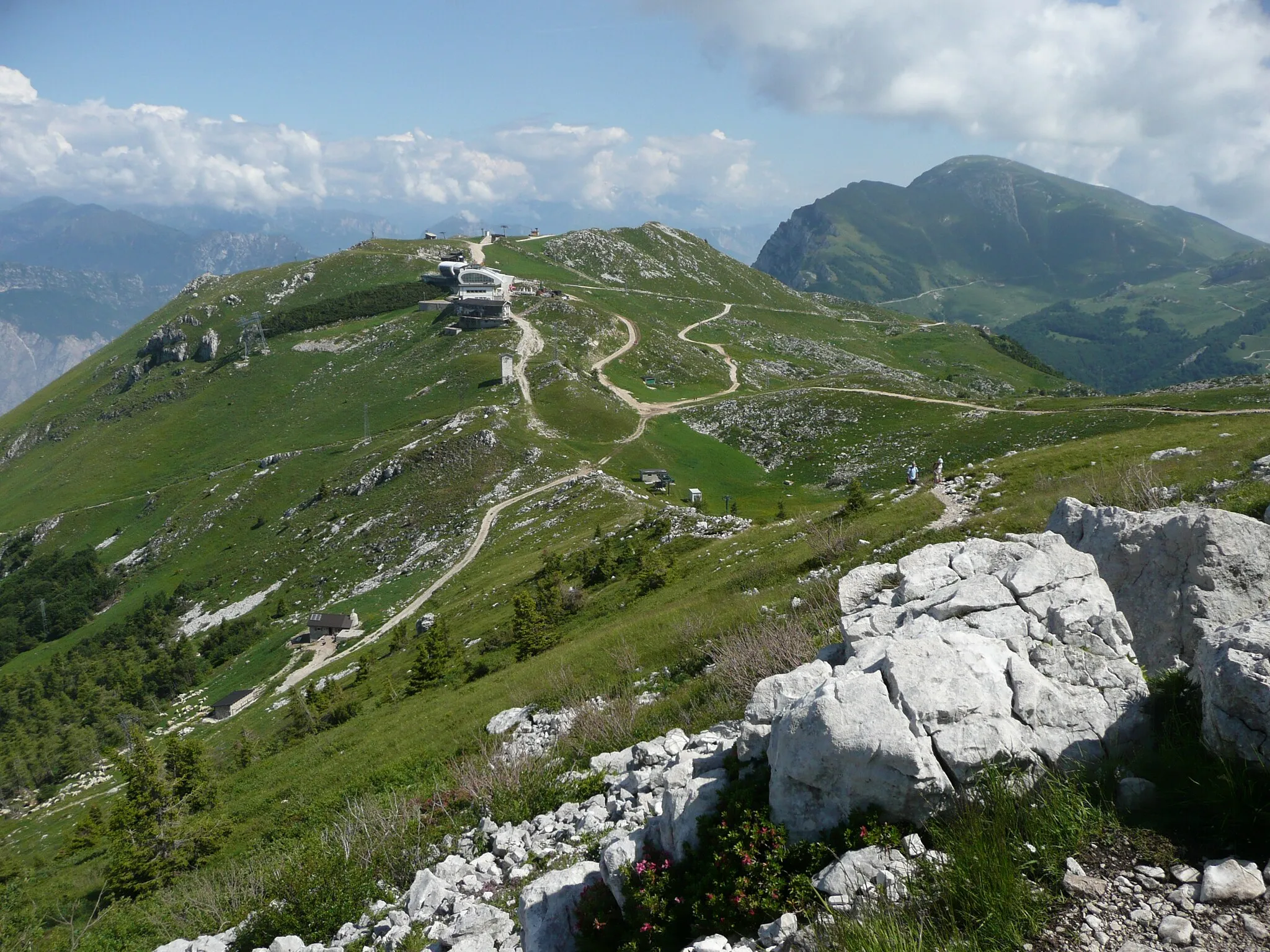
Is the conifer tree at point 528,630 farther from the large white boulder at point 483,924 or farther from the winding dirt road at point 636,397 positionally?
the winding dirt road at point 636,397

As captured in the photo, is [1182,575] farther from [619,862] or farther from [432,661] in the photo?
[432,661]

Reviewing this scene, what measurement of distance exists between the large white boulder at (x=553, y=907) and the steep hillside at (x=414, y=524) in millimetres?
4306

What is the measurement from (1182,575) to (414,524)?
239ft

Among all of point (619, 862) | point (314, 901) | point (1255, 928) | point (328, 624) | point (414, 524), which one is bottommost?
point (328, 624)

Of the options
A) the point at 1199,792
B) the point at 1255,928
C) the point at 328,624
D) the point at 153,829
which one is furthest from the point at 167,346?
the point at 1255,928

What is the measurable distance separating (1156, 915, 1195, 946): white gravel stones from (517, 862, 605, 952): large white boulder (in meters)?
7.30

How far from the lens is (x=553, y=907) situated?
11.0 meters

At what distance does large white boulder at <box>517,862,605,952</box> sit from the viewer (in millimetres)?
10773

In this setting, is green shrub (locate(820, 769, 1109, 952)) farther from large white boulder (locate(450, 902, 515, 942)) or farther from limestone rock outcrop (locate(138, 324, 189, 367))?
limestone rock outcrop (locate(138, 324, 189, 367))

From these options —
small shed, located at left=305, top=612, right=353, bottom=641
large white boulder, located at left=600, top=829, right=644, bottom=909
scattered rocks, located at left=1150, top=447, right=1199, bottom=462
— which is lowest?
small shed, located at left=305, top=612, right=353, bottom=641

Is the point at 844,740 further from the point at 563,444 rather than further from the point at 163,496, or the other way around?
the point at 163,496

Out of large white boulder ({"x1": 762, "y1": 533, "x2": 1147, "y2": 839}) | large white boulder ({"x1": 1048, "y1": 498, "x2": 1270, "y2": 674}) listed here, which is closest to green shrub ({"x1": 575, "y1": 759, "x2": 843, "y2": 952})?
large white boulder ({"x1": 762, "y1": 533, "x2": 1147, "y2": 839})

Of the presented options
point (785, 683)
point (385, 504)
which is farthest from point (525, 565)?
point (785, 683)

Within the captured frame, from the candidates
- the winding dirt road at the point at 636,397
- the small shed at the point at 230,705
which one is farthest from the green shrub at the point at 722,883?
the winding dirt road at the point at 636,397
